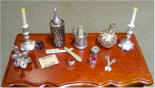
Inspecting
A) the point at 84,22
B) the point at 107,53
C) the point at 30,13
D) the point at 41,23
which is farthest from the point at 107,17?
the point at 107,53

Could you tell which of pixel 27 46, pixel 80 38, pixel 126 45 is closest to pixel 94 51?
pixel 80 38

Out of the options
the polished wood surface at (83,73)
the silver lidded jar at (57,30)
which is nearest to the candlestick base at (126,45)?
the polished wood surface at (83,73)

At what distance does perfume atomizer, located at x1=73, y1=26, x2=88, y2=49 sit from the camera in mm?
1233

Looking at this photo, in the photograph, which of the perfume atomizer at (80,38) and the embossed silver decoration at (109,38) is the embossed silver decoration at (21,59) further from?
the embossed silver decoration at (109,38)

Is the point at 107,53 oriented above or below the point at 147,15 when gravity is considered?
below

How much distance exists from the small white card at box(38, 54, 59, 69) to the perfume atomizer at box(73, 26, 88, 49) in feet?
0.64

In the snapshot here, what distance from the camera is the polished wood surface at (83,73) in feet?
3.66

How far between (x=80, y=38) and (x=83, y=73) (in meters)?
0.25

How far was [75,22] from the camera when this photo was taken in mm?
2328

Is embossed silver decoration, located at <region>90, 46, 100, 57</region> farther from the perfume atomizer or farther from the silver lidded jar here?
the silver lidded jar

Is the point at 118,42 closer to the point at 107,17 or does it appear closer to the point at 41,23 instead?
the point at 107,17

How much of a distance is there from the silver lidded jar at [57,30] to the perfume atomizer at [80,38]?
97 mm

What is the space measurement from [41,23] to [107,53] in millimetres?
1288

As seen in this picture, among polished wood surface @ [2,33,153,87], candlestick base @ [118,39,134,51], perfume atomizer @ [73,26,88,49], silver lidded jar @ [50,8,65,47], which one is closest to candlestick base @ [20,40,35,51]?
polished wood surface @ [2,33,153,87]
